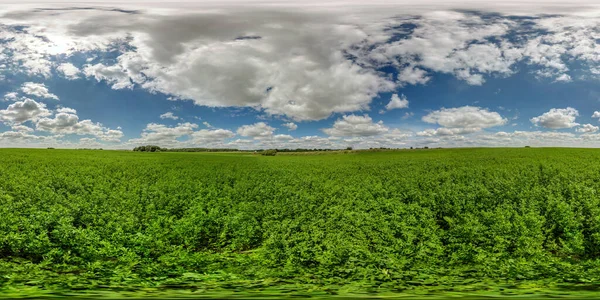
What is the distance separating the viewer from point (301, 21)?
12070 mm

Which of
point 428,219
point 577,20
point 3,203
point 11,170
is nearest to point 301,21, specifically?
point 428,219

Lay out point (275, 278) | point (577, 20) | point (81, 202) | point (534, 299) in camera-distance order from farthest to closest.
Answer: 1. point (577, 20)
2. point (81, 202)
3. point (275, 278)
4. point (534, 299)

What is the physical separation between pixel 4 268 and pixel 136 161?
13995 millimetres

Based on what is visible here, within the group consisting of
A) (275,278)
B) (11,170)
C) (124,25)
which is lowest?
(275,278)

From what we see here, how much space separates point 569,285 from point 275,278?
5.54 m

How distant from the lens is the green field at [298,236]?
6.76 meters

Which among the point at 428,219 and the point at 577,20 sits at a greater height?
the point at 577,20

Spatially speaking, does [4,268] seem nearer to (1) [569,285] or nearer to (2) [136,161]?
(1) [569,285]

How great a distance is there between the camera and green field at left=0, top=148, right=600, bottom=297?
6762 millimetres

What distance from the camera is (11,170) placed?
16.8 meters

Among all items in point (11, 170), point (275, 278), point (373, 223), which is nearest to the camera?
point (275, 278)

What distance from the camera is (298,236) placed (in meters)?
9.07

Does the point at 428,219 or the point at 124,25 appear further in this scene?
the point at 124,25

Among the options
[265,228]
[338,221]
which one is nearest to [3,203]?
[265,228]
